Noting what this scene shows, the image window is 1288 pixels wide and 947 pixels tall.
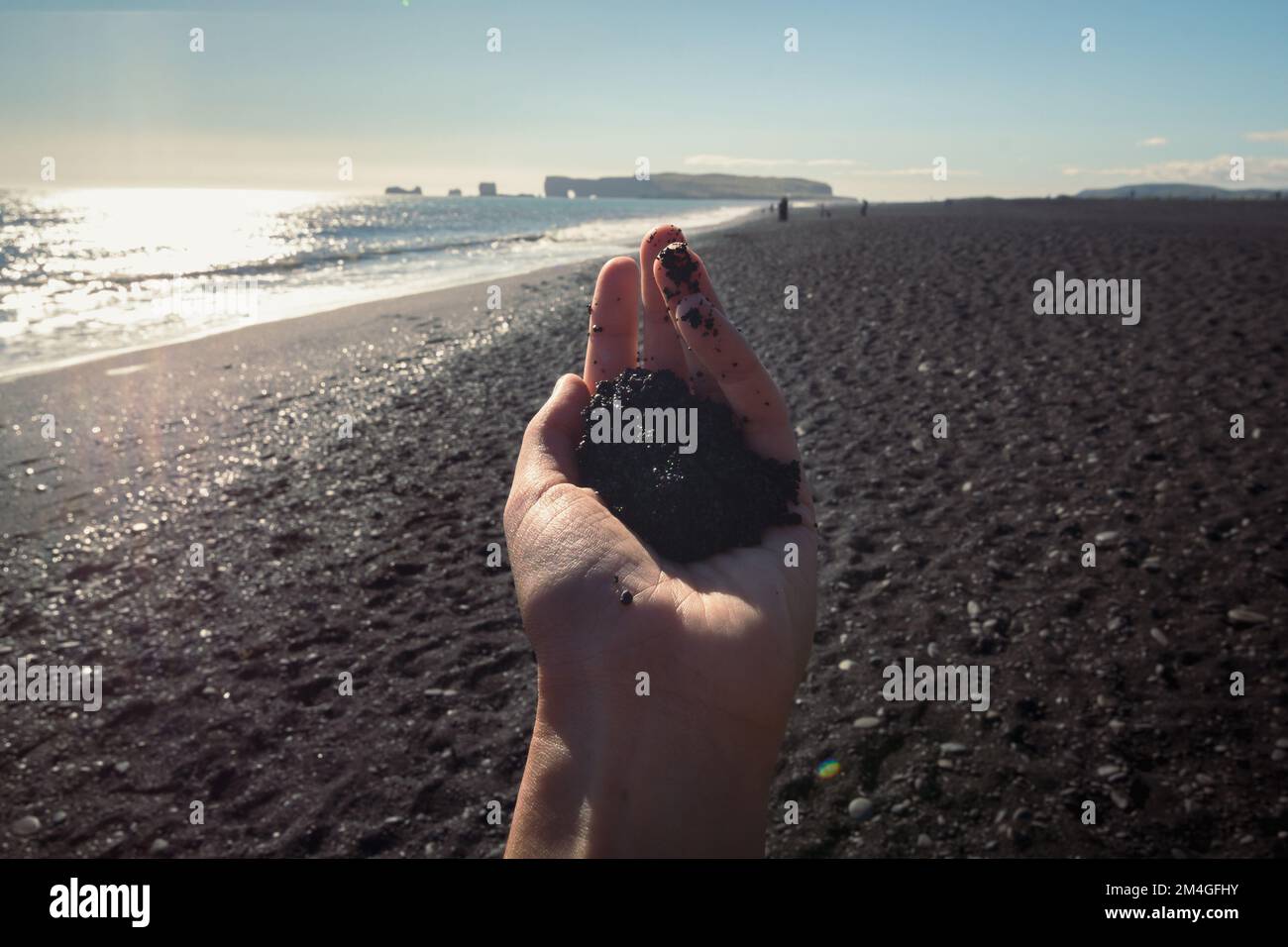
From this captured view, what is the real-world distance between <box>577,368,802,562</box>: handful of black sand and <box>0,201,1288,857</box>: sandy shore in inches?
78.4

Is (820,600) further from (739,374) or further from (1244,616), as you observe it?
(739,374)

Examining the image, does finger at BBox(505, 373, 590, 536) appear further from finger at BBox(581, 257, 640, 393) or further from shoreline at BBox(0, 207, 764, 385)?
shoreline at BBox(0, 207, 764, 385)

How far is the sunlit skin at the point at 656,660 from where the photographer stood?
2.25 metres

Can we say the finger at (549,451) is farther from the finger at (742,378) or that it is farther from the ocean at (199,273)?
the ocean at (199,273)

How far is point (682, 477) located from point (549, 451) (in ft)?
2.18

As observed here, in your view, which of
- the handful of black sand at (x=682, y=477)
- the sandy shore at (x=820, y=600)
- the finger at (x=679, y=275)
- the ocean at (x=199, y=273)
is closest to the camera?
the handful of black sand at (x=682, y=477)

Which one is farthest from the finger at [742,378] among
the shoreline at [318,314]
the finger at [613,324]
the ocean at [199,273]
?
the ocean at [199,273]

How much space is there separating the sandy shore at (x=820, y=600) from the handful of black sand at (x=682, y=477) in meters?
1.99

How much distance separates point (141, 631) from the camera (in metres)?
6.32

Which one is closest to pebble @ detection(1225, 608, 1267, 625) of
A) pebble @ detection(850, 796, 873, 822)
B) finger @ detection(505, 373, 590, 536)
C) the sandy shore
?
the sandy shore

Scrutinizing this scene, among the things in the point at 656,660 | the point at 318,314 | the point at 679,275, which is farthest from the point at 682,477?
the point at 318,314

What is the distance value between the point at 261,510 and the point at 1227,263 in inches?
801

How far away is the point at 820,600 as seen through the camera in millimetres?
6148

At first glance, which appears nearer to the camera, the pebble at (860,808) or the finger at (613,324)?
the finger at (613,324)
